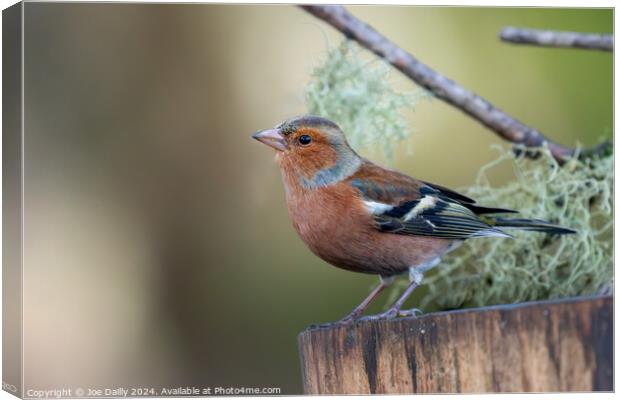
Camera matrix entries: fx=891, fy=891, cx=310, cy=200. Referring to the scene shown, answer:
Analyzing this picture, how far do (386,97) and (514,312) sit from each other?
1.68 metres

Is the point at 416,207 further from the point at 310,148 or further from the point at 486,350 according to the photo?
the point at 486,350

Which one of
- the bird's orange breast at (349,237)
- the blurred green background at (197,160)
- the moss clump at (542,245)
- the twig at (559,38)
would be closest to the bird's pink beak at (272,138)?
the bird's orange breast at (349,237)

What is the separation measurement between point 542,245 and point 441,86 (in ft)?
2.72

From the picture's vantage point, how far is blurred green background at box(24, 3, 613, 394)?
347cm

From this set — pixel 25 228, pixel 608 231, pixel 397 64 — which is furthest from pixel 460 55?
pixel 25 228

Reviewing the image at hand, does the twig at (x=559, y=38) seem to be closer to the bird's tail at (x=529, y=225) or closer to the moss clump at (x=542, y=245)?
the moss clump at (x=542, y=245)

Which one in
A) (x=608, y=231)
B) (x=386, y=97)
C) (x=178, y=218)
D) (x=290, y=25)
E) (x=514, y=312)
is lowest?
(x=514, y=312)

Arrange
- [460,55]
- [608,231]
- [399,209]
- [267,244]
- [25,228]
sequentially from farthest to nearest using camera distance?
[267,244]
[460,55]
[608,231]
[399,209]
[25,228]

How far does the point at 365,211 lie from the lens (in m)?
3.39

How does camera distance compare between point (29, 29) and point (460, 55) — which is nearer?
point (29, 29)

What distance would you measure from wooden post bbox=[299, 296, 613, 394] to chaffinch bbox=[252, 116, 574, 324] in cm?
51

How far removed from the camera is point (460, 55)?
14.0 feet

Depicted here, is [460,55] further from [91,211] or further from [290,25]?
[91,211]

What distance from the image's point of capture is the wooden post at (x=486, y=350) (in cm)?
245
